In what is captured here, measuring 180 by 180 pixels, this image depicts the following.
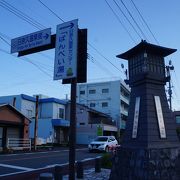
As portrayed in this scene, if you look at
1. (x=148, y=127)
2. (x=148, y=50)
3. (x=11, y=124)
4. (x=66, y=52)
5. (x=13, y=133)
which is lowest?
(x=148, y=127)

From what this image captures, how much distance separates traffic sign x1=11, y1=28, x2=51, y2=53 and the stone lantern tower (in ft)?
13.8

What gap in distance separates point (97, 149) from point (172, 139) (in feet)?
68.4

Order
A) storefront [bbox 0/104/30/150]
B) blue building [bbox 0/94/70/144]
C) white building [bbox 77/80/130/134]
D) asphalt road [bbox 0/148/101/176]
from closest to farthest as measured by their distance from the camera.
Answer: asphalt road [bbox 0/148/101/176]
storefront [bbox 0/104/30/150]
blue building [bbox 0/94/70/144]
white building [bbox 77/80/130/134]

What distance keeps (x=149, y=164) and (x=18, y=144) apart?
998 inches

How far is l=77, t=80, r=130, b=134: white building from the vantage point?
206 feet

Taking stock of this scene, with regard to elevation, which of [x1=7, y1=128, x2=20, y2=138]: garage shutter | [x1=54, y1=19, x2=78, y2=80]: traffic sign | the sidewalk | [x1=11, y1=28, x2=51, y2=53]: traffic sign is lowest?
the sidewalk

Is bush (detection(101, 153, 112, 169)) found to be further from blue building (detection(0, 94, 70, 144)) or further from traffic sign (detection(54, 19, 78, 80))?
blue building (detection(0, 94, 70, 144))

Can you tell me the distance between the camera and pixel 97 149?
32.1 m

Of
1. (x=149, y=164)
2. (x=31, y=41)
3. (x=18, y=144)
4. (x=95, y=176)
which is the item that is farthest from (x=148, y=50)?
(x=18, y=144)

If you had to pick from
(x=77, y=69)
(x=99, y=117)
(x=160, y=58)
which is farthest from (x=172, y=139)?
(x=99, y=117)

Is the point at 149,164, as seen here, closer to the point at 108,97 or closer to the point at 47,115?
the point at 47,115

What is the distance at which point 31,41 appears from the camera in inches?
407

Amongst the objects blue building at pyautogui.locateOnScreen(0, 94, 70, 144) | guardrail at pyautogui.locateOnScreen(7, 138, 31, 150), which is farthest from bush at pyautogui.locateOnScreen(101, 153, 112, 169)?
blue building at pyautogui.locateOnScreen(0, 94, 70, 144)

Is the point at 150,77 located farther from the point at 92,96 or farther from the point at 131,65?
the point at 92,96
